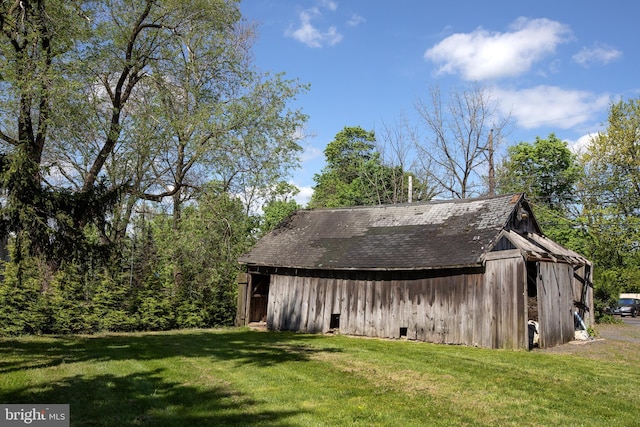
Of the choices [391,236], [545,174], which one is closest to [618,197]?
[545,174]

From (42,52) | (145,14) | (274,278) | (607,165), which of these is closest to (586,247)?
(607,165)

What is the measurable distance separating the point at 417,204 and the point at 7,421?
1797 cm

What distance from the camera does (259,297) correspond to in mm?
23547

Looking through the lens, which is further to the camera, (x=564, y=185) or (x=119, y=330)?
(x=564, y=185)

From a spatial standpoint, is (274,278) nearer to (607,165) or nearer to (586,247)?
(586,247)

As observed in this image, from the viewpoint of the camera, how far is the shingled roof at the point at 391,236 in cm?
1752

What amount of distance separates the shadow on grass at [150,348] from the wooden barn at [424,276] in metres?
2.62

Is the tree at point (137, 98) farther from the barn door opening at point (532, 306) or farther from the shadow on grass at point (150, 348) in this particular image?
the barn door opening at point (532, 306)

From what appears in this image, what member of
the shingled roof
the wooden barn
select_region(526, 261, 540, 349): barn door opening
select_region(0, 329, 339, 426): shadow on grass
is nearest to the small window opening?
the wooden barn

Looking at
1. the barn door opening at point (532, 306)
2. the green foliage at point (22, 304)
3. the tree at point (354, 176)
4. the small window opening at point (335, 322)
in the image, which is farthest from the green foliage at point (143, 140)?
the tree at point (354, 176)

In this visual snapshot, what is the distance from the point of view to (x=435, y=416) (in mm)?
7289

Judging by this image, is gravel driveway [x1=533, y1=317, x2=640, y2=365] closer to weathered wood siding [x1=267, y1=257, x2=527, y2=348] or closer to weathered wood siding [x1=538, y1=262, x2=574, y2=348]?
weathered wood siding [x1=538, y1=262, x2=574, y2=348]

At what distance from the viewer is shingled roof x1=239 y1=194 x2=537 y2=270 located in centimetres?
1752

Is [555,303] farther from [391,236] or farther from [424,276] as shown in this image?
[391,236]
